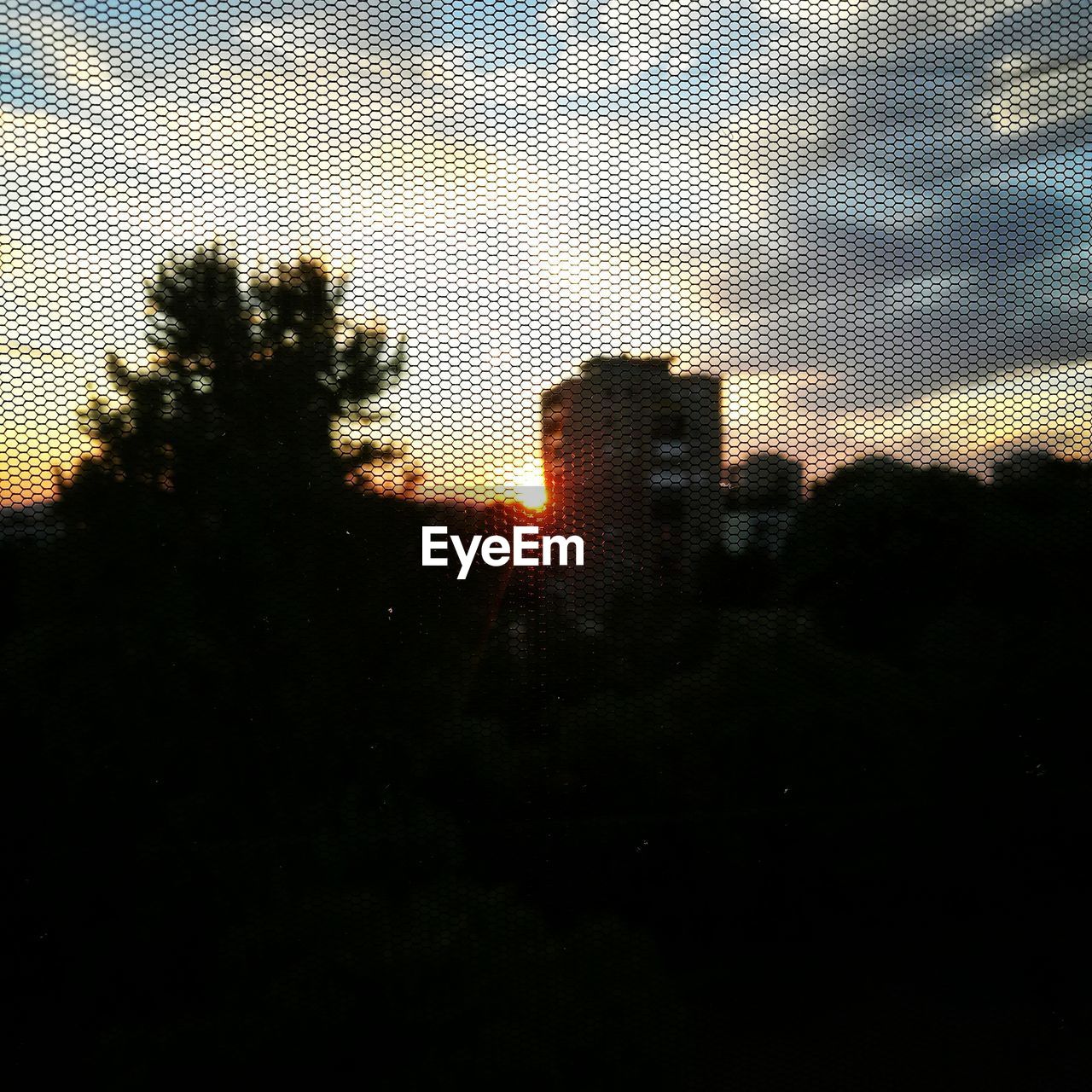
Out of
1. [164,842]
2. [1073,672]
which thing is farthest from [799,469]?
[164,842]

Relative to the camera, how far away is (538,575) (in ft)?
2.95

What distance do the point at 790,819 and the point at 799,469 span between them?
404mm

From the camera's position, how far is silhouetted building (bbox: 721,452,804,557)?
91cm

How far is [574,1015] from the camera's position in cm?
92

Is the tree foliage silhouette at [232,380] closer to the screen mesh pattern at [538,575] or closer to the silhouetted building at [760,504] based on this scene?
the screen mesh pattern at [538,575]

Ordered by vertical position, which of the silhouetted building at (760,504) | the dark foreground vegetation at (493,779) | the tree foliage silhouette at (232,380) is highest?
the tree foliage silhouette at (232,380)

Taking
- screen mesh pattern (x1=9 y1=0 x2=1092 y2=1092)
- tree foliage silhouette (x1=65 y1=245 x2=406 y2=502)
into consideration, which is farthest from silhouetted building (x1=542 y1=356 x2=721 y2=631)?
tree foliage silhouette (x1=65 y1=245 x2=406 y2=502)

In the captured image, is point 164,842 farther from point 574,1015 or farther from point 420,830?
point 574,1015

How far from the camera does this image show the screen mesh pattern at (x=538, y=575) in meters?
0.85

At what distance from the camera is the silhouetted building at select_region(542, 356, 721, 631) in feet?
2.93

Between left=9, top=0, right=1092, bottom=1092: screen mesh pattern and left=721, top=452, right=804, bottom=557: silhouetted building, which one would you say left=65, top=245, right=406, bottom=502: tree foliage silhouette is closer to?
left=9, top=0, right=1092, bottom=1092: screen mesh pattern

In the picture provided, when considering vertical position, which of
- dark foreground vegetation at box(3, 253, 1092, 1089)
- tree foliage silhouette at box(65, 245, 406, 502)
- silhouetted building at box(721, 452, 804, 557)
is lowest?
dark foreground vegetation at box(3, 253, 1092, 1089)

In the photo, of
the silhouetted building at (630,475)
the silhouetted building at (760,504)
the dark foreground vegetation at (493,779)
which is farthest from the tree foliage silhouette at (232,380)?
the silhouetted building at (760,504)

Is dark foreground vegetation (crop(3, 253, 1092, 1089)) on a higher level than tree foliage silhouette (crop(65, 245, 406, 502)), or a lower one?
lower
